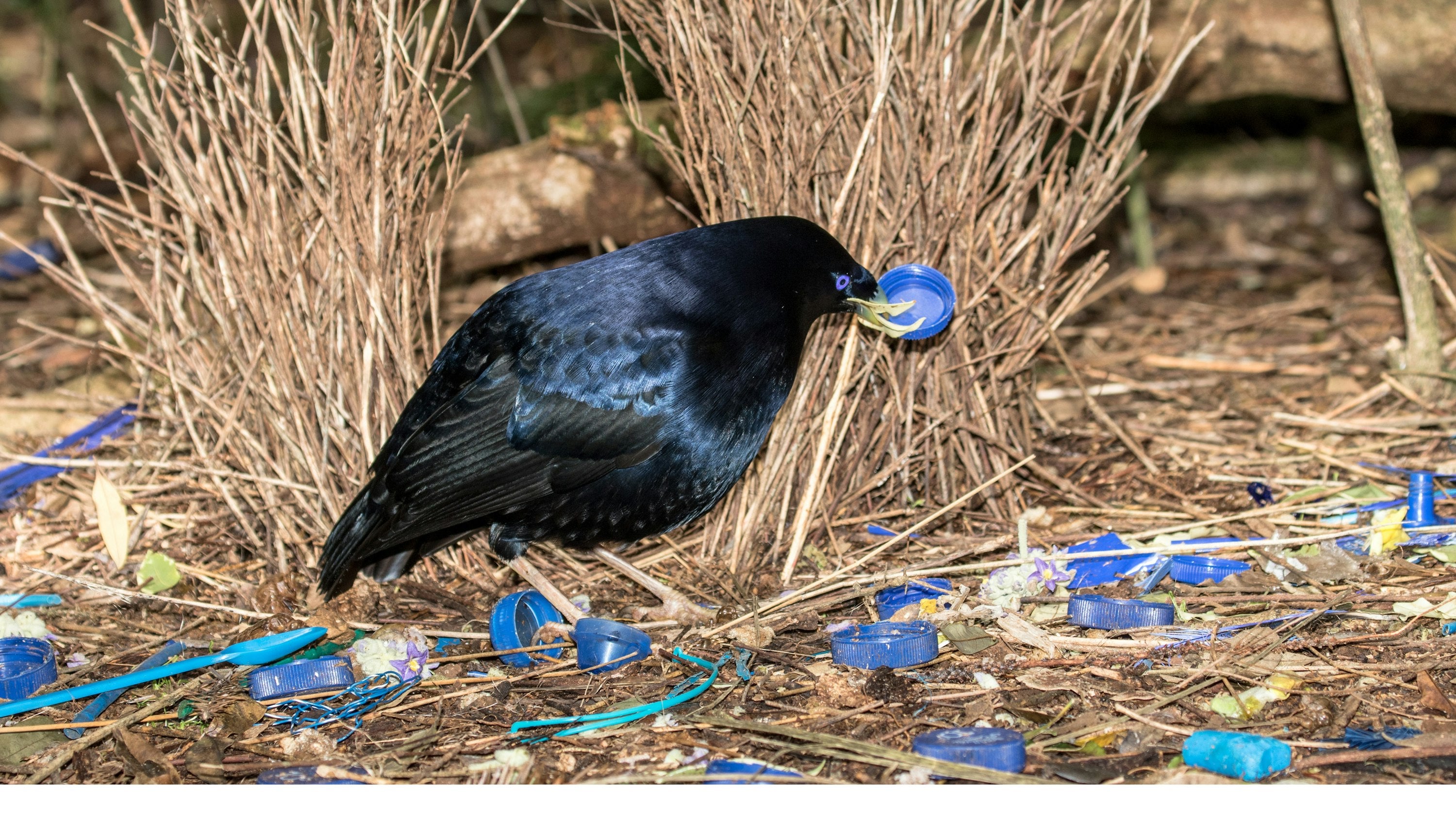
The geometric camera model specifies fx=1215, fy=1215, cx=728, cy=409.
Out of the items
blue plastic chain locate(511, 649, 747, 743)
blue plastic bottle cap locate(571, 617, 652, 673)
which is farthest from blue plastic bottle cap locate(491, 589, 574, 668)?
blue plastic chain locate(511, 649, 747, 743)

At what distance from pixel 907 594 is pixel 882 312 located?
0.69 meters

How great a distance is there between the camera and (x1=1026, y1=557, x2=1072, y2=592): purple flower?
2.90 metres

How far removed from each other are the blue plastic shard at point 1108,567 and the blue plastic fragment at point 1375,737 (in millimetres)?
764

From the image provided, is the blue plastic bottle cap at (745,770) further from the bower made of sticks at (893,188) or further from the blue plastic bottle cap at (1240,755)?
the bower made of sticks at (893,188)

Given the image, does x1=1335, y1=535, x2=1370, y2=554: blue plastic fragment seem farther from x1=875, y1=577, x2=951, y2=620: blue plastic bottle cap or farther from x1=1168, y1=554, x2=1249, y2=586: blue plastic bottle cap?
x1=875, y1=577, x2=951, y2=620: blue plastic bottle cap

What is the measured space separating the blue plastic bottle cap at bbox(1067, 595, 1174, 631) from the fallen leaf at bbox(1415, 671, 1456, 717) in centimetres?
49

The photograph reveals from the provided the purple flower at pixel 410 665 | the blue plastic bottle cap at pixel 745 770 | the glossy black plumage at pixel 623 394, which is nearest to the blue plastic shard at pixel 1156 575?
the glossy black plumage at pixel 623 394

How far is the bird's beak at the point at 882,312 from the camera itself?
2994mm

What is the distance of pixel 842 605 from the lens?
2.98 meters

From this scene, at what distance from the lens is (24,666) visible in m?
2.84

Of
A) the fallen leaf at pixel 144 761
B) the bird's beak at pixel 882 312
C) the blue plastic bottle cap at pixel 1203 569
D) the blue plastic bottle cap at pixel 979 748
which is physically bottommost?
the blue plastic bottle cap at pixel 1203 569

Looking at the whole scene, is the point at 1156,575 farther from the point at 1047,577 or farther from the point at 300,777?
the point at 300,777

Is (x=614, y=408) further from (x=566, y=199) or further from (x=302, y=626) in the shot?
(x=566, y=199)

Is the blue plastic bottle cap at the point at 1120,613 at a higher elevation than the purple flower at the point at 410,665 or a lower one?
lower
